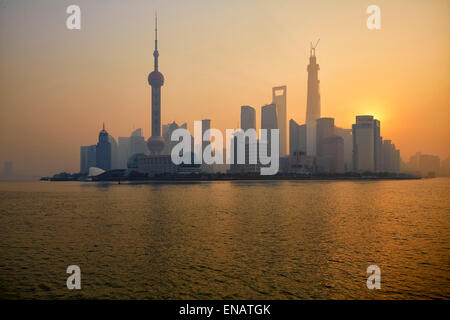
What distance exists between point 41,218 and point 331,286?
49.6 meters

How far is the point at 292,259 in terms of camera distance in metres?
26.2

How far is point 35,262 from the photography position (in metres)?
25.5

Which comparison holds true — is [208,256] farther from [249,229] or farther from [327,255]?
[249,229]

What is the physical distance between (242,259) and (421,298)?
1274 centimetres

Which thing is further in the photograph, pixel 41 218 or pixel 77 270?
pixel 41 218

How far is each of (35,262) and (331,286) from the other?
22.7 m

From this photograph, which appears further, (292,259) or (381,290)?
(292,259)

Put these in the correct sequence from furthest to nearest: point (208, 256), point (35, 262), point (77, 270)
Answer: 1. point (208, 256)
2. point (35, 262)
3. point (77, 270)

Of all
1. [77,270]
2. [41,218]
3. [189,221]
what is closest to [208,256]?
[77,270]
